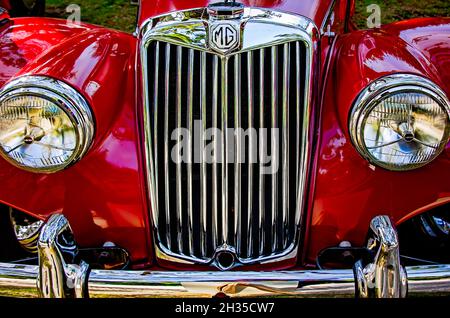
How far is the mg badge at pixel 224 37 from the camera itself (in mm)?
2199

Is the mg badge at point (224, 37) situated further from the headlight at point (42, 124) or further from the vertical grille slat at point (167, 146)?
the headlight at point (42, 124)

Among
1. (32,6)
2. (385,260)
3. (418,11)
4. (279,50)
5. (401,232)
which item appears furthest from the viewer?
(418,11)

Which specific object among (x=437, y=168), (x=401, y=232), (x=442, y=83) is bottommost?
(x=401, y=232)

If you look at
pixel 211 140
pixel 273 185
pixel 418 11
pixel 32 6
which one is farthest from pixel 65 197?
pixel 418 11

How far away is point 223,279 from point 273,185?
468mm

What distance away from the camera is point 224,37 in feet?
7.21

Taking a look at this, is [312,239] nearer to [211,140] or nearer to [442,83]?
[211,140]

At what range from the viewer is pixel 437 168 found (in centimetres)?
229

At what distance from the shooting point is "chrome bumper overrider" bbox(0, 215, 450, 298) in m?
1.97

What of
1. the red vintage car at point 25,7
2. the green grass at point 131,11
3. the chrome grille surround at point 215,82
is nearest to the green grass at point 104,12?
the green grass at point 131,11

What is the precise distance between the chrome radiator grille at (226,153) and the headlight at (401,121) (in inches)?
10.4

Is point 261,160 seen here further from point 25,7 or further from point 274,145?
point 25,7

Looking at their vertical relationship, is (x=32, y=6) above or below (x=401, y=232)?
above
